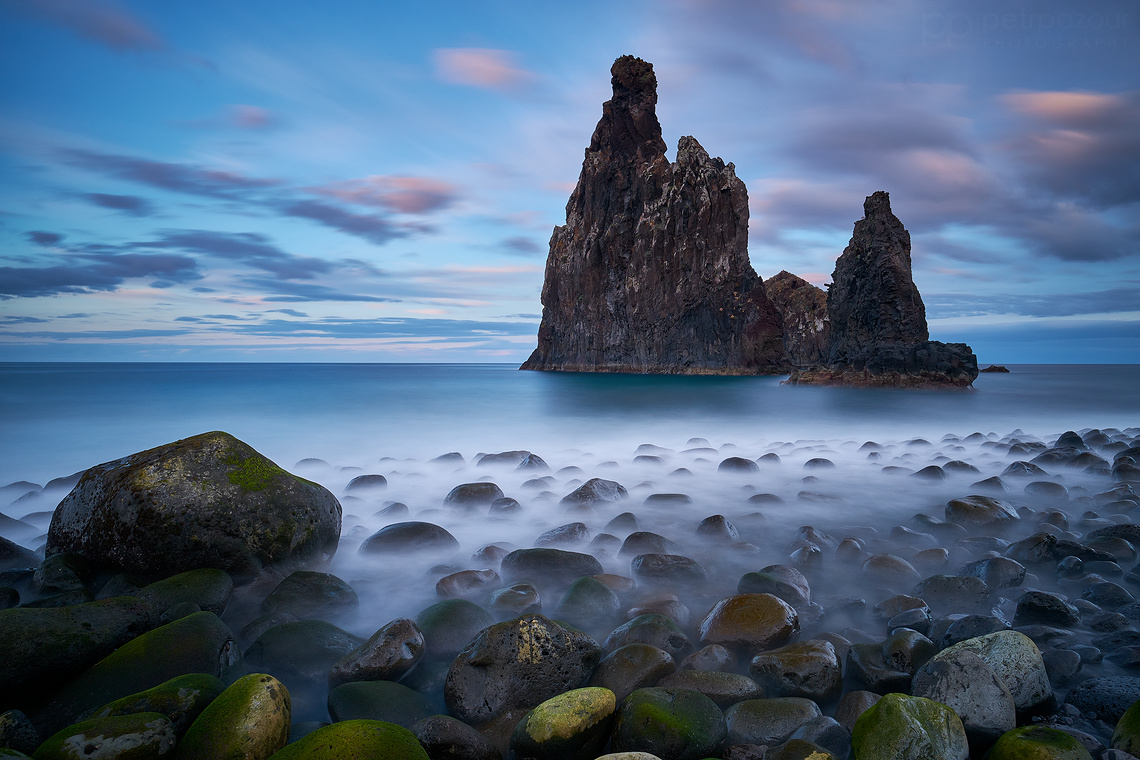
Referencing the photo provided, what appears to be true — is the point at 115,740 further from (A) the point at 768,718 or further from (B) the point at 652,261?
(B) the point at 652,261

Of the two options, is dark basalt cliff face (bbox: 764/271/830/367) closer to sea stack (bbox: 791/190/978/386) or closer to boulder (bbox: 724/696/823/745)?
sea stack (bbox: 791/190/978/386)

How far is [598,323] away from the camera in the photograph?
250 feet

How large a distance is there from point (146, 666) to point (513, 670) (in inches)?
72.9

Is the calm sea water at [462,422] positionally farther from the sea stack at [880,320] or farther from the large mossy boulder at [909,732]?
the large mossy boulder at [909,732]

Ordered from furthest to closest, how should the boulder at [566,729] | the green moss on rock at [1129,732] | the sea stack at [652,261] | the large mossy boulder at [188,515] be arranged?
the sea stack at [652,261], the large mossy boulder at [188,515], the boulder at [566,729], the green moss on rock at [1129,732]

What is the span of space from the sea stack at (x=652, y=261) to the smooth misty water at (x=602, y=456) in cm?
4240

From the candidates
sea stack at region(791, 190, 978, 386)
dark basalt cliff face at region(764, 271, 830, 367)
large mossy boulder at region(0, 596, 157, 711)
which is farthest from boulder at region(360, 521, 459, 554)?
dark basalt cliff face at region(764, 271, 830, 367)

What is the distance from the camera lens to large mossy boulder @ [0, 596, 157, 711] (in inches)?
101

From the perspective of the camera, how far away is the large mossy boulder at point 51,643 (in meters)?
2.57

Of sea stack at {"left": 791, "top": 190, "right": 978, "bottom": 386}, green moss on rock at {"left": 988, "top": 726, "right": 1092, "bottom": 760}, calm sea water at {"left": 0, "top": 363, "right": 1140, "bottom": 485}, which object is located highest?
sea stack at {"left": 791, "top": 190, "right": 978, "bottom": 386}

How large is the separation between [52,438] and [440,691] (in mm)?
16451

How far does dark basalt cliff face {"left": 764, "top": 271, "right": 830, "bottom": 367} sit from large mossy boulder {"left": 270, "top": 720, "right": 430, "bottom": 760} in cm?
9113

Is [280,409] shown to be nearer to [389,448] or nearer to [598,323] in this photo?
[389,448]

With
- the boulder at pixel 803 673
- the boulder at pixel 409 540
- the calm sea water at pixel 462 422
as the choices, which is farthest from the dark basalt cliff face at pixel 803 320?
the boulder at pixel 803 673
